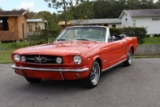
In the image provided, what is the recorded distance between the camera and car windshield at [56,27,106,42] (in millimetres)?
7626

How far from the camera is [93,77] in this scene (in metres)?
6.52

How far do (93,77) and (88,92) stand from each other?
1.96 ft

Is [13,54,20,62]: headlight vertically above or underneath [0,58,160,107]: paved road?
above

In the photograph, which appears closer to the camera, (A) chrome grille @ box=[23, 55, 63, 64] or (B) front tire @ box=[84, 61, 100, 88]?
(A) chrome grille @ box=[23, 55, 63, 64]

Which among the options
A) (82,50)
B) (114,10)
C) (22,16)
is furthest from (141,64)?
(114,10)

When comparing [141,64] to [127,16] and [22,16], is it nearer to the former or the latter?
[22,16]

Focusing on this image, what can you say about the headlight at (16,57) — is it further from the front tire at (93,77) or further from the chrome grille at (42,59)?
the front tire at (93,77)

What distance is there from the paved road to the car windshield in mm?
1158

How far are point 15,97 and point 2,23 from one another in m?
28.8

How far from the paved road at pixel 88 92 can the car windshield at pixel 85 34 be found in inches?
45.6

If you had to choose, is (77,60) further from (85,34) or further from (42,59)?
(85,34)

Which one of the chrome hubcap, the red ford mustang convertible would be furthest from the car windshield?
the chrome hubcap

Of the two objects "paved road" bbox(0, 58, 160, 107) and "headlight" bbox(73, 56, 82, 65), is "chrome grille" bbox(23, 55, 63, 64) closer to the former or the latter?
"headlight" bbox(73, 56, 82, 65)

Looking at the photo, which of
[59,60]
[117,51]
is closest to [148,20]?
[117,51]
